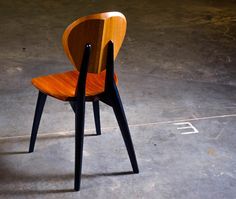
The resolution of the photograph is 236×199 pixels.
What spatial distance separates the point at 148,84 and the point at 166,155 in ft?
3.46

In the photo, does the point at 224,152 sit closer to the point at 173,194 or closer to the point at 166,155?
the point at 166,155

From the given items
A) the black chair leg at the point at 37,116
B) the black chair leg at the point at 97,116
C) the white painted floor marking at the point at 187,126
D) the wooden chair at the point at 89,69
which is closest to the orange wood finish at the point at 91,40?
the wooden chair at the point at 89,69

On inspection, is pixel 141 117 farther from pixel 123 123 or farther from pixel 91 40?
pixel 91 40

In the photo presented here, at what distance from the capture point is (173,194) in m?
2.14

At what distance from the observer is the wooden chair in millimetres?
1878

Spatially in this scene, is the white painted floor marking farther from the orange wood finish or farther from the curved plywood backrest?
the curved plywood backrest

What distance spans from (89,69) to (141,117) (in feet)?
3.20

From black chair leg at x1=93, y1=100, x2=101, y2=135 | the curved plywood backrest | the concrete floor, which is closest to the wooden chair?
the curved plywood backrest

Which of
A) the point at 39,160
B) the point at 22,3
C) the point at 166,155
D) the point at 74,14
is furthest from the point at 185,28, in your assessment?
the point at 39,160

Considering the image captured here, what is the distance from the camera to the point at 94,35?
6.19ft

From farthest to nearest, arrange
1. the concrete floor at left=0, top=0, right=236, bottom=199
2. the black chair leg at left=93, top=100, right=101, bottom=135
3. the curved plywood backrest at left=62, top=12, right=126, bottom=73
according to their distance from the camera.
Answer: the black chair leg at left=93, top=100, right=101, bottom=135 → the concrete floor at left=0, top=0, right=236, bottom=199 → the curved plywood backrest at left=62, top=12, right=126, bottom=73

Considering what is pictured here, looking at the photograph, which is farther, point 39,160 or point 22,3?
point 22,3

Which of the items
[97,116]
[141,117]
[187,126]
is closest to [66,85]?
[97,116]

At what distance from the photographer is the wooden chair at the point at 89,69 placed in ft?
6.16
